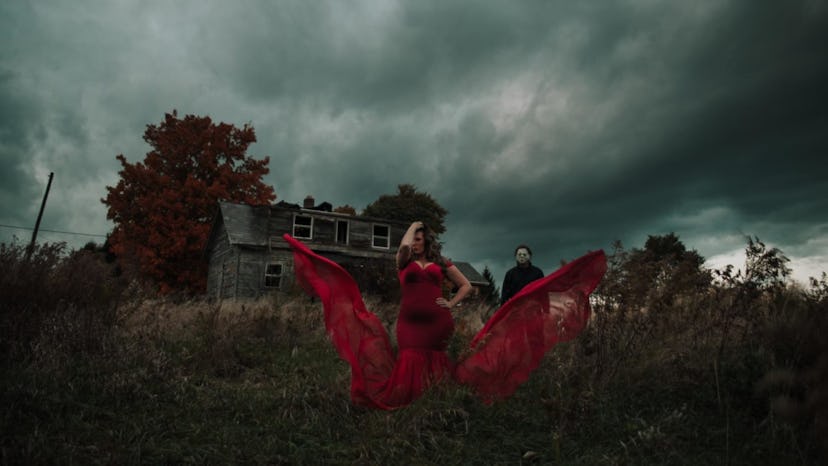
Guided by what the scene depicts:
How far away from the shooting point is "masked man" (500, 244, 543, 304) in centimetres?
803

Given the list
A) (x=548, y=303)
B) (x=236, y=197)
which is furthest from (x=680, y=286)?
(x=236, y=197)

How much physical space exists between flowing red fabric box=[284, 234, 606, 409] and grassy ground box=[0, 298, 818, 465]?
0.87 ft

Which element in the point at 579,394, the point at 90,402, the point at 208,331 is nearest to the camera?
the point at 579,394

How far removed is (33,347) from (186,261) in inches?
850

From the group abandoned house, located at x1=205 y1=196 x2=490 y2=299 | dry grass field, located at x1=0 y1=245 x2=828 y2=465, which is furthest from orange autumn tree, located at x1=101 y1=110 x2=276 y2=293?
dry grass field, located at x1=0 y1=245 x2=828 y2=465

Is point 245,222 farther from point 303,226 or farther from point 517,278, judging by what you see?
point 517,278

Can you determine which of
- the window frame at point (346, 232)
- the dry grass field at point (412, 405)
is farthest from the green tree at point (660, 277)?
the window frame at point (346, 232)

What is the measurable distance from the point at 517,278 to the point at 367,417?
4.12m

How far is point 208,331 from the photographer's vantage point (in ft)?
24.4

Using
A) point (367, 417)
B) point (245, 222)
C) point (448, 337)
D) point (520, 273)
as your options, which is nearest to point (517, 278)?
point (520, 273)

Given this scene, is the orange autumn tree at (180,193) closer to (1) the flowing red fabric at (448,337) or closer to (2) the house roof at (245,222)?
(2) the house roof at (245,222)

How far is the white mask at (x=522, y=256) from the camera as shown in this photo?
811 cm

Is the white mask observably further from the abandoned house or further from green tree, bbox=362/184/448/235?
green tree, bbox=362/184/448/235

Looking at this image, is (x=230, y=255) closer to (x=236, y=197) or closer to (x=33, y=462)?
(x=236, y=197)
